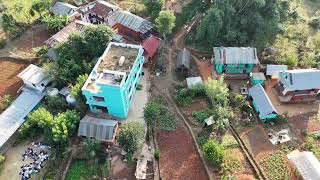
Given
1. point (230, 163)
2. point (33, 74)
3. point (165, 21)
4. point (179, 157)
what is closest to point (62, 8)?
point (33, 74)

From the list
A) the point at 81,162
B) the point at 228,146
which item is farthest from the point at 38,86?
the point at 228,146

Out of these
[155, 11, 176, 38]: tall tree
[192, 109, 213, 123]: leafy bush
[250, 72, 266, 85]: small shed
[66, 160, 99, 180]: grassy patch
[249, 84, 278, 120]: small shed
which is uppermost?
[155, 11, 176, 38]: tall tree

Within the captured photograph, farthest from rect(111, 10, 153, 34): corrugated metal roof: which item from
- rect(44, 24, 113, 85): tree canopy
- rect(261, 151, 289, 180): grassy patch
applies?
rect(261, 151, 289, 180): grassy patch

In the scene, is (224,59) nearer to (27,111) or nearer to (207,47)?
(207,47)

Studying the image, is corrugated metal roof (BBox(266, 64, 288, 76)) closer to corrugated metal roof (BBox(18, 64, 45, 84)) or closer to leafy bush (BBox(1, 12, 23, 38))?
corrugated metal roof (BBox(18, 64, 45, 84))

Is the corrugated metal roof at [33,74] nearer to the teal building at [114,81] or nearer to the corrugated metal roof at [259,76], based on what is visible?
the teal building at [114,81]

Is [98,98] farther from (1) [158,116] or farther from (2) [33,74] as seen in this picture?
(2) [33,74]
